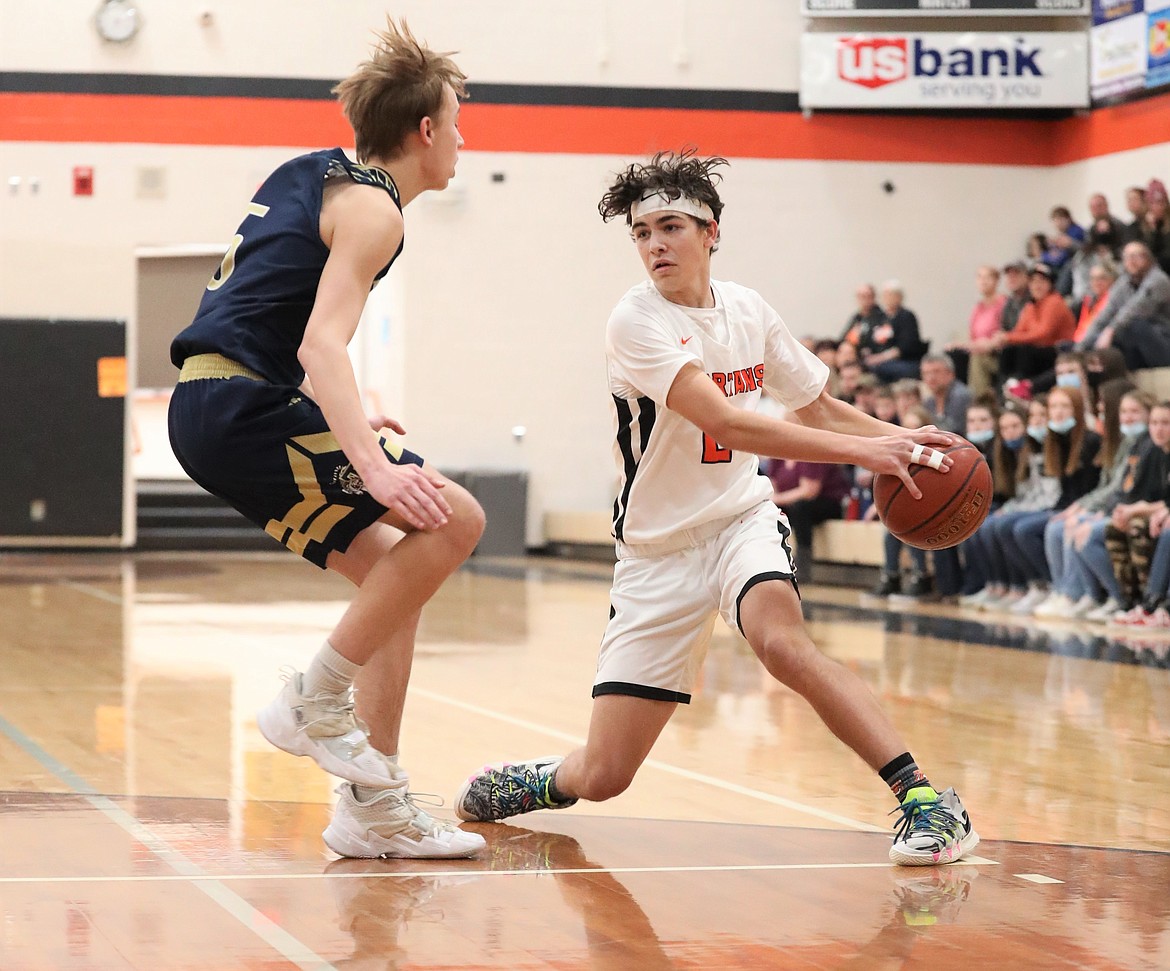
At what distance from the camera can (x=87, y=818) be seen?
12.1 feet

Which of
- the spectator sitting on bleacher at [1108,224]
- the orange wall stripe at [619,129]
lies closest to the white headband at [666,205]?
the spectator sitting on bleacher at [1108,224]

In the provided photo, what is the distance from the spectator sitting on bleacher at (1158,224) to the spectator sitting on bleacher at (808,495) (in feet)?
8.59

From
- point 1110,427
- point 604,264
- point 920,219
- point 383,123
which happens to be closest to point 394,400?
point 604,264

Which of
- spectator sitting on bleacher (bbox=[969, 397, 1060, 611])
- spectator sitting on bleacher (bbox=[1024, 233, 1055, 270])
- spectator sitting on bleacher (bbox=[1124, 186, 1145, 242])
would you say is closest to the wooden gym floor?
spectator sitting on bleacher (bbox=[969, 397, 1060, 611])

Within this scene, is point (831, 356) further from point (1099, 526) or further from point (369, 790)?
point (369, 790)

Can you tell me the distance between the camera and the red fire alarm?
558 inches

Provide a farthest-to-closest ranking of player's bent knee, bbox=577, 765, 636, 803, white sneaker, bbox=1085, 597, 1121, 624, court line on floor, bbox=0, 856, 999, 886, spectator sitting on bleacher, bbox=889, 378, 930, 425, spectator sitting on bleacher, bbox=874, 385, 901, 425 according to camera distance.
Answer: spectator sitting on bleacher, bbox=874, 385, 901, 425, spectator sitting on bleacher, bbox=889, 378, 930, 425, white sneaker, bbox=1085, 597, 1121, 624, player's bent knee, bbox=577, 765, 636, 803, court line on floor, bbox=0, 856, 999, 886

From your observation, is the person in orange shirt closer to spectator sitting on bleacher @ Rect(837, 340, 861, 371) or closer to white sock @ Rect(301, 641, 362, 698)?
spectator sitting on bleacher @ Rect(837, 340, 861, 371)

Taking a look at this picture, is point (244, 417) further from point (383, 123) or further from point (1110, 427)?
point (1110, 427)

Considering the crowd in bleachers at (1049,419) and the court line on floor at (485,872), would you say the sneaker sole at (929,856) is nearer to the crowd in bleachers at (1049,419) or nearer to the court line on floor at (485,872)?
the court line on floor at (485,872)

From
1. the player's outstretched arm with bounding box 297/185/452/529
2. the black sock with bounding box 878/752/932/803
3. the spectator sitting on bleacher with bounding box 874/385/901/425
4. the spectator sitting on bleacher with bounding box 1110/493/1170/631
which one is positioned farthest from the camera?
the spectator sitting on bleacher with bounding box 874/385/901/425

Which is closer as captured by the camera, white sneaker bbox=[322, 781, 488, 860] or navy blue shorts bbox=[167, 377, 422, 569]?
navy blue shorts bbox=[167, 377, 422, 569]

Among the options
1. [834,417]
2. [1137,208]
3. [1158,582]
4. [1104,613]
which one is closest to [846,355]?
[1137,208]

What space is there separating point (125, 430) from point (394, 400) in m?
2.44
